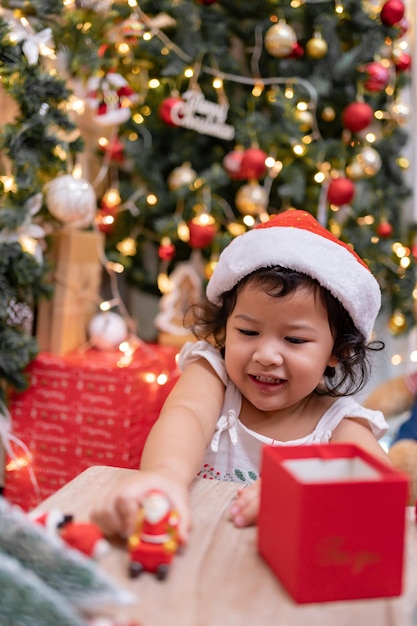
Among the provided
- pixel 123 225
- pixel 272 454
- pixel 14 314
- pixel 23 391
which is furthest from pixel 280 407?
pixel 123 225

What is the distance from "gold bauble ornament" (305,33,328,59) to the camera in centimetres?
223

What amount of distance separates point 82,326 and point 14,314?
41 cm

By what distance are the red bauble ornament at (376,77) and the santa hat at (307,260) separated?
1366 mm

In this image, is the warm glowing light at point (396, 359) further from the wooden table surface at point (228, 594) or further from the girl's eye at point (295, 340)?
the wooden table surface at point (228, 594)

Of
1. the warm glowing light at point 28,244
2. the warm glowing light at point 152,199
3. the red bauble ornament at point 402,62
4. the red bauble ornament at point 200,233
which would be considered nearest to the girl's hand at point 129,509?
the warm glowing light at point 28,244

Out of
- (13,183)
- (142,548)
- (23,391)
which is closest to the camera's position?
(142,548)

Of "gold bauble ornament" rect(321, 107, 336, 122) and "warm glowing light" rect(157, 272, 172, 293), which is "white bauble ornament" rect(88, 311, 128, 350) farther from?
"gold bauble ornament" rect(321, 107, 336, 122)

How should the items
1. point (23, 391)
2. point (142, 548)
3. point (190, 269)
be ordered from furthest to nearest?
point (190, 269) → point (23, 391) → point (142, 548)

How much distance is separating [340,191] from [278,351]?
4.38 feet

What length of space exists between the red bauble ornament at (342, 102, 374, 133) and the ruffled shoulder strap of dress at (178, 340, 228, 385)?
54.8 inches

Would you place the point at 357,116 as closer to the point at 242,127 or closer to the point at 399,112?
the point at 399,112

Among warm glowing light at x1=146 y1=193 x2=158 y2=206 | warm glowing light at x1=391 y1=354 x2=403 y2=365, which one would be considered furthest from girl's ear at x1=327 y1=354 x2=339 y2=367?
warm glowing light at x1=391 y1=354 x2=403 y2=365

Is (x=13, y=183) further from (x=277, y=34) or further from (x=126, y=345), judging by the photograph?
(x=277, y=34)

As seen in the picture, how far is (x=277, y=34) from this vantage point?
2.15 m
